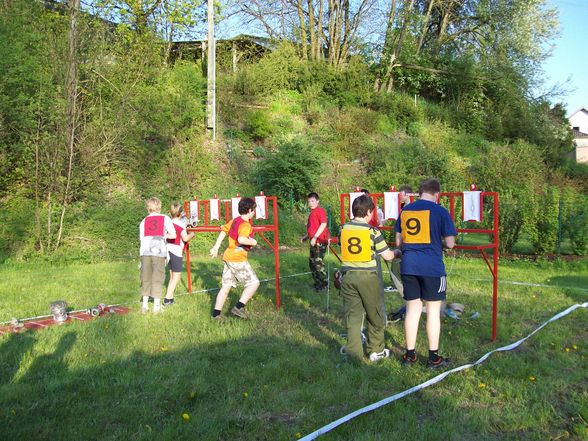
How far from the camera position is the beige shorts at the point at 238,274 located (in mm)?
6930

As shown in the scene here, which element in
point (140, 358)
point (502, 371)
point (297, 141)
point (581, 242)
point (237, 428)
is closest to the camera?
point (237, 428)

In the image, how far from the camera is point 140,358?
5.44 metres

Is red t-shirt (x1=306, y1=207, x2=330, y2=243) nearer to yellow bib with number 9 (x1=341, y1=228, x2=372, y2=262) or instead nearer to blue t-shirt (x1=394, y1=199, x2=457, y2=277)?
yellow bib with number 9 (x1=341, y1=228, x2=372, y2=262)

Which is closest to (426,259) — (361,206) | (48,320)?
(361,206)

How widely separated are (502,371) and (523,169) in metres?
17.8

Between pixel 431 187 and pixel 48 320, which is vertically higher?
pixel 431 187

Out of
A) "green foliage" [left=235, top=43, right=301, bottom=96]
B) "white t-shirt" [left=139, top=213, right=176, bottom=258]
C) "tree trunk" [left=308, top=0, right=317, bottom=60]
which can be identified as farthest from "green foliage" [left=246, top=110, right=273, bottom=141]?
"white t-shirt" [left=139, top=213, right=176, bottom=258]

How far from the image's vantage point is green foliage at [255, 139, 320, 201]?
1834 cm

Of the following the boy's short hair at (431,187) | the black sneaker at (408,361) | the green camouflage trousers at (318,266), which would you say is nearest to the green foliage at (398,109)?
the green camouflage trousers at (318,266)

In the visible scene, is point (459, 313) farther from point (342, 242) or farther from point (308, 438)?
point (308, 438)

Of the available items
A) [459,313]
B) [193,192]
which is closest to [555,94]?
[193,192]

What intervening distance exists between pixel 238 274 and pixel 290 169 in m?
11.8

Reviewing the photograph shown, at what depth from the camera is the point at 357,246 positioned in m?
5.16

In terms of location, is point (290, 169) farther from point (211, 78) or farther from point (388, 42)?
point (388, 42)
